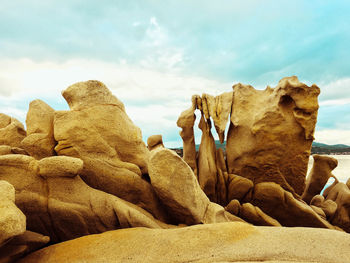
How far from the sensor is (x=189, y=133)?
11398 millimetres

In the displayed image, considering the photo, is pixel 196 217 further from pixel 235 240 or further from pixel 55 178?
pixel 55 178

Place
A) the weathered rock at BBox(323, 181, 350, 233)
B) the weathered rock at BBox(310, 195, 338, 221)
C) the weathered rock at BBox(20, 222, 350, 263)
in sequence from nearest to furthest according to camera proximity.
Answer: the weathered rock at BBox(20, 222, 350, 263), the weathered rock at BBox(323, 181, 350, 233), the weathered rock at BBox(310, 195, 338, 221)

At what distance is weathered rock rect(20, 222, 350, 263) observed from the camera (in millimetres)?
3668

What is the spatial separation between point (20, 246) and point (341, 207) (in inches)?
439

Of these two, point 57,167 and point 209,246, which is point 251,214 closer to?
point 209,246

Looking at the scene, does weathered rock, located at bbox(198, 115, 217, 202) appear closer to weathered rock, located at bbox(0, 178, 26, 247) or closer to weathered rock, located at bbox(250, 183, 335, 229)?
weathered rock, located at bbox(250, 183, 335, 229)

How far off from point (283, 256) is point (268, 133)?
6572mm

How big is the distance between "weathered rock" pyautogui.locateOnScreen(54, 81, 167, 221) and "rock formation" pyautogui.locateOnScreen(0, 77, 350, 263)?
1.0 inches

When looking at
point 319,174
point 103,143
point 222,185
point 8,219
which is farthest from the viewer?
point 319,174

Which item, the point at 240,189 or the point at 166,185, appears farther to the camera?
the point at 240,189

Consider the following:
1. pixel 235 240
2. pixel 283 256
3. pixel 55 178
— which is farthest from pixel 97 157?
pixel 283 256

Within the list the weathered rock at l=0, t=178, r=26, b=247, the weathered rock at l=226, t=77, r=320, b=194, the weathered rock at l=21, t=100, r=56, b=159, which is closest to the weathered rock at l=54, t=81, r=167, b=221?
the weathered rock at l=21, t=100, r=56, b=159

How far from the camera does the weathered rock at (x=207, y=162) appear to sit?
10.2m

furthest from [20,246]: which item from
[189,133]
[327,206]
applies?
[327,206]
